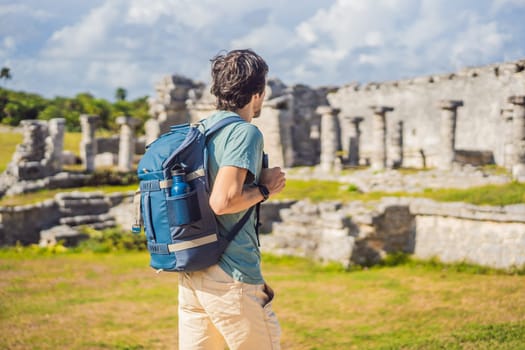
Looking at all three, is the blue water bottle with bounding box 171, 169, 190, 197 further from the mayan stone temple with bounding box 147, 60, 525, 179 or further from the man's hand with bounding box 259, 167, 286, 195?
the mayan stone temple with bounding box 147, 60, 525, 179

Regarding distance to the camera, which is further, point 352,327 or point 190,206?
point 352,327

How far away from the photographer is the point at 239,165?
309 centimetres

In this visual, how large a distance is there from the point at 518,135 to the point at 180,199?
723 inches

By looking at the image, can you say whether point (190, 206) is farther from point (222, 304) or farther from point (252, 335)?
point (252, 335)

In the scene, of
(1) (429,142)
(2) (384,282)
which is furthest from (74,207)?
(1) (429,142)

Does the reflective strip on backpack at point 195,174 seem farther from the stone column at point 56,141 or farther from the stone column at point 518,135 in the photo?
the stone column at point 56,141

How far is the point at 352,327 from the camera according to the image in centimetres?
721

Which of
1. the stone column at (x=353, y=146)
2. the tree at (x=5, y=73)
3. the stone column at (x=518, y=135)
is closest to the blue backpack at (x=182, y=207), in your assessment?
the stone column at (x=518, y=135)

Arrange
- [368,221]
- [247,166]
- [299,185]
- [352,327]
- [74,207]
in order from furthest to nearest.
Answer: [299,185]
[74,207]
[368,221]
[352,327]
[247,166]

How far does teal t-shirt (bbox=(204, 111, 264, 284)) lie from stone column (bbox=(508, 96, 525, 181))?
57.4ft

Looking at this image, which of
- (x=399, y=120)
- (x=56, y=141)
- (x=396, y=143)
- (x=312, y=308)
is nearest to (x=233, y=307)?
(x=312, y=308)

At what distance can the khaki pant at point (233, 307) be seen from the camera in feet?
10.6

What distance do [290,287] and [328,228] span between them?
2.36 m

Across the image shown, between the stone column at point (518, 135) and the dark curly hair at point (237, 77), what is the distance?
1749 centimetres
